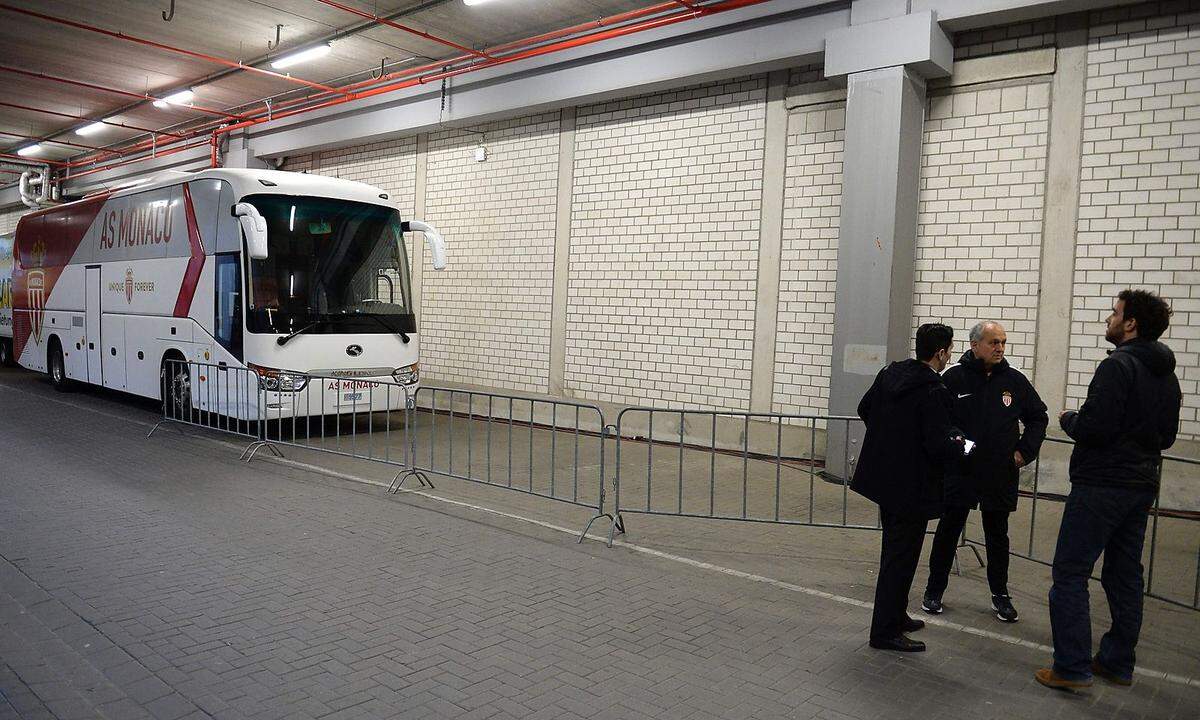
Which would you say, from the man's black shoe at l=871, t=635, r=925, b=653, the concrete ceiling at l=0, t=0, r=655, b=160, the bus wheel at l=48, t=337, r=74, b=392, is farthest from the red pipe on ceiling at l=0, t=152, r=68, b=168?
the man's black shoe at l=871, t=635, r=925, b=653

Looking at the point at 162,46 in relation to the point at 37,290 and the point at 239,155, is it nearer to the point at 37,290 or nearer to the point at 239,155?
the point at 239,155

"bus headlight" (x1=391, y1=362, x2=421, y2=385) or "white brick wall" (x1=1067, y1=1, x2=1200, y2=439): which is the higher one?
"white brick wall" (x1=1067, y1=1, x2=1200, y2=439)

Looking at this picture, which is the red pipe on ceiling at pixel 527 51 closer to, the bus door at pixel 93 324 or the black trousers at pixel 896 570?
the bus door at pixel 93 324

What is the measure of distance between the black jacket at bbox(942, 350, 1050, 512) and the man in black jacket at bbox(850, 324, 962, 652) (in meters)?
0.66

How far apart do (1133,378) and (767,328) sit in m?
7.23

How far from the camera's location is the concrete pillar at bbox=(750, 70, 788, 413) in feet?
36.7

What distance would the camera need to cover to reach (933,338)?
4.67 meters

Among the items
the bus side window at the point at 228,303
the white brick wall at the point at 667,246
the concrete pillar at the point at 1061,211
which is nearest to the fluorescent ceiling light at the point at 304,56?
the white brick wall at the point at 667,246

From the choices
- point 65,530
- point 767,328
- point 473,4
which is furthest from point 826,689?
point 473,4

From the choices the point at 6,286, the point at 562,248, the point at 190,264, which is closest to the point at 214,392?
the point at 190,264

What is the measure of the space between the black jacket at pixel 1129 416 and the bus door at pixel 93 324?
15.3 m

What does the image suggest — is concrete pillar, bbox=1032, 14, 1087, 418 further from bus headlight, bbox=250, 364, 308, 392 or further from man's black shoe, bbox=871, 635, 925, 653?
bus headlight, bbox=250, 364, 308, 392

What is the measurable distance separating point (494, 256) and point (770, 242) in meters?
5.65

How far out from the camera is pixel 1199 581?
5121 millimetres
